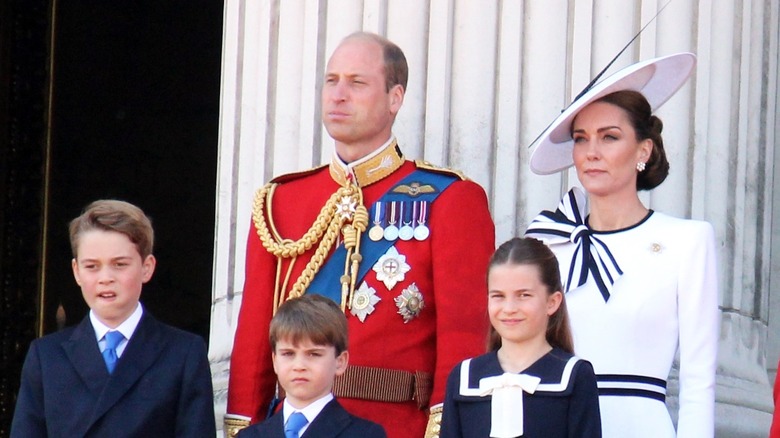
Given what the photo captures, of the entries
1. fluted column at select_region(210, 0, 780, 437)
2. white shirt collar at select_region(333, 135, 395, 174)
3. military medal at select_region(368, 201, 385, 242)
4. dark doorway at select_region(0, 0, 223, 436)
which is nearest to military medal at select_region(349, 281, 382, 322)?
military medal at select_region(368, 201, 385, 242)

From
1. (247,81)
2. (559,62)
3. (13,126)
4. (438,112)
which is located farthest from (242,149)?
(13,126)

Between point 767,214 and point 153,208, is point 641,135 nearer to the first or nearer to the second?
point 767,214

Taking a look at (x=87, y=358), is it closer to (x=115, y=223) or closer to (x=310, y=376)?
(x=115, y=223)

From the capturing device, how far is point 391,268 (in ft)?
16.3

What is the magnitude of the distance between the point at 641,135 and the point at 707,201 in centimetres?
100

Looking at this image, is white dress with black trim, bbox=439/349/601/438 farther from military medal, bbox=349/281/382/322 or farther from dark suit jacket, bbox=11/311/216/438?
dark suit jacket, bbox=11/311/216/438

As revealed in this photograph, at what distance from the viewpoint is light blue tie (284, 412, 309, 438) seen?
181 inches

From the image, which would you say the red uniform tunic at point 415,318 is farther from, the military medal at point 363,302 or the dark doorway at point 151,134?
the dark doorway at point 151,134

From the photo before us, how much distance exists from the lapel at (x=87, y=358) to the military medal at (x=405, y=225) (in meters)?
0.90

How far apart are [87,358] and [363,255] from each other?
0.82 m

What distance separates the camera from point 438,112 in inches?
231

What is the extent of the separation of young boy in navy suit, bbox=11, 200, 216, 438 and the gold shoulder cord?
34cm

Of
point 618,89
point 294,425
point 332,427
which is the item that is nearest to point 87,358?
point 294,425

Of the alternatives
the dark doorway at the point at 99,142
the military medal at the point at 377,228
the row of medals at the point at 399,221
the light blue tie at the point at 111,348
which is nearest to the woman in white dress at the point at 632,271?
the row of medals at the point at 399,221
